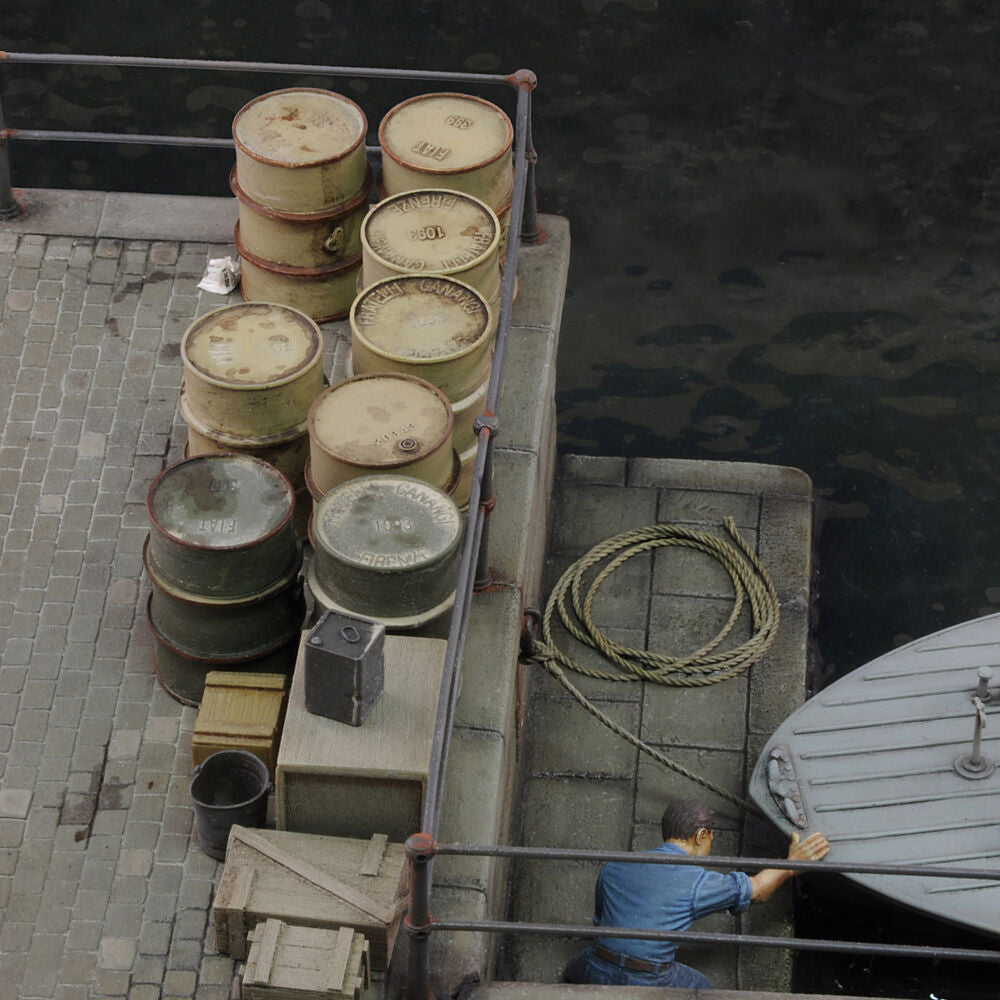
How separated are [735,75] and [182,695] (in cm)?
899

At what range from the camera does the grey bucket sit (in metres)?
7.89

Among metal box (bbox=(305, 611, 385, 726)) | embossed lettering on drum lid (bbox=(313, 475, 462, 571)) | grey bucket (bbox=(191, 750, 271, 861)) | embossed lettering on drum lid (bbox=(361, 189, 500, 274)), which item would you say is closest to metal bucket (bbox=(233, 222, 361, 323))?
embossed lettering on drum lid (bbox=(361, 189, 500, 274))

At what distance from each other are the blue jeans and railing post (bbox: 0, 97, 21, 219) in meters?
5.73

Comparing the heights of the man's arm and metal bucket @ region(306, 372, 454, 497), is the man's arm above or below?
below

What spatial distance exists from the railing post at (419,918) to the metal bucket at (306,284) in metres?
4.09

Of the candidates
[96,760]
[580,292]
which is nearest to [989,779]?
[96,760]

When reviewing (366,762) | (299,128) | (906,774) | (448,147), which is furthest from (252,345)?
(906,774)

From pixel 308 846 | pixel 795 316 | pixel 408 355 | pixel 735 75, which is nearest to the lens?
pixel 308 846

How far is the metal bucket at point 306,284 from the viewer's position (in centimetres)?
1005

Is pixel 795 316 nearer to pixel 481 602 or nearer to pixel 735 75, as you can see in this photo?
pixel 735 75

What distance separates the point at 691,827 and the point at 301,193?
12.8ft

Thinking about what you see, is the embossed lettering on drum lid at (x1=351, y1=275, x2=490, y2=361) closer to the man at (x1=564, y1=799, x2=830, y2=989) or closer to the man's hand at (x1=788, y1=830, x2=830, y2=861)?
the man at (x1=564, y1=799, x2=830, y2=989)

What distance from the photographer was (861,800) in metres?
9.46

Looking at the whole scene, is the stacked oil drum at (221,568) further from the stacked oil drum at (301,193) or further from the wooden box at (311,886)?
the stacked oil drum at (301,193)
